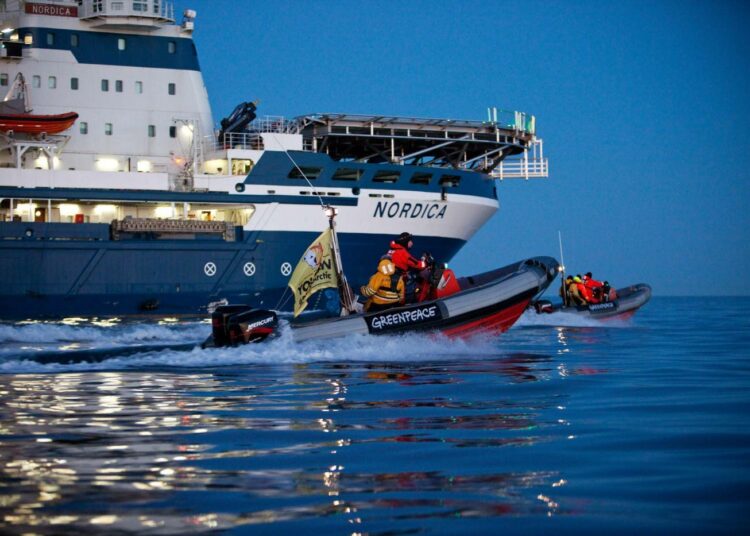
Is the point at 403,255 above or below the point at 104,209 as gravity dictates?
below

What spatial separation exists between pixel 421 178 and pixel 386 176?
3.82ft

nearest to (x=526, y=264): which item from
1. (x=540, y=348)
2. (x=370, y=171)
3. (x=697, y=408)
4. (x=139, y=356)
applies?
(x=540, y=348)

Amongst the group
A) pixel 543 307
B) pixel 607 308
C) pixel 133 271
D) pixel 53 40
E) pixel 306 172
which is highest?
pixel 53 40

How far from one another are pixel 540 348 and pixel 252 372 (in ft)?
18.7

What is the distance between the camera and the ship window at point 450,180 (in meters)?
31.0

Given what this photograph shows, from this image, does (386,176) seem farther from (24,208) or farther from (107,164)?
(24,208)

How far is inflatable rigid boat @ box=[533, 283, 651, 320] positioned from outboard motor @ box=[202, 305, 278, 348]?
40.8ft

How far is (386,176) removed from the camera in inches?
1187

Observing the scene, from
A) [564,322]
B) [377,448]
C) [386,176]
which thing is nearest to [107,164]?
[386,176]

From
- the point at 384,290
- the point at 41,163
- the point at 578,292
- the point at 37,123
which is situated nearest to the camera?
the point at 384,290

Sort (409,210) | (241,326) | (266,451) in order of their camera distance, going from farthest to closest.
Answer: (409,210), (241,326), (266,451)

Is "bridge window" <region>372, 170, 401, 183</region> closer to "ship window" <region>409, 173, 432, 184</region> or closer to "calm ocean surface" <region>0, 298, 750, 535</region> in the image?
"ship window" <region>409, 173, 432, 184</region>

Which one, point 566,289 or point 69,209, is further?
point 69,209

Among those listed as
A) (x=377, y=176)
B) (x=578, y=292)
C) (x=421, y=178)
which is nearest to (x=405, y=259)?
(x=578, y=292)
